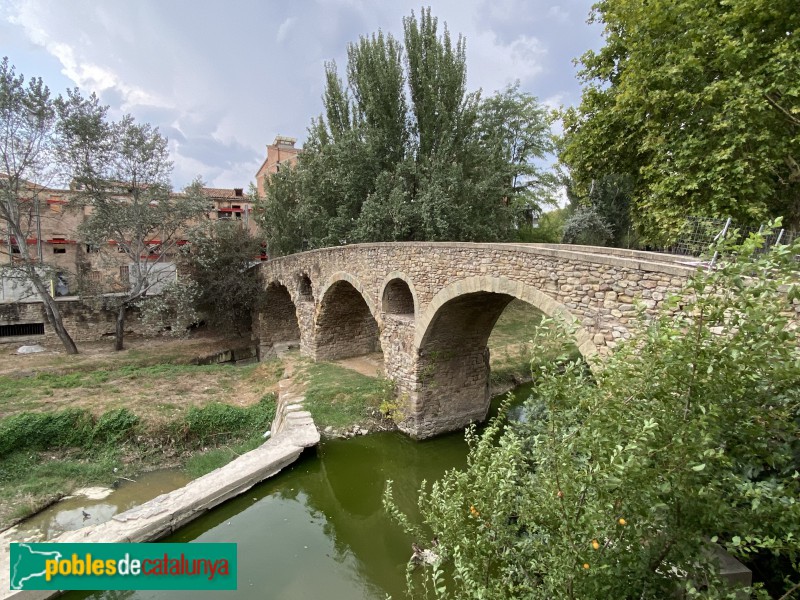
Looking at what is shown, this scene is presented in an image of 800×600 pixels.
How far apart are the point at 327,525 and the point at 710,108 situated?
10154mm

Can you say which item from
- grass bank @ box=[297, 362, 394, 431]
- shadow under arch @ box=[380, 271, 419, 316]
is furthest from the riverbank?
shadow under arch @ box=[380, 271, 419, 316]

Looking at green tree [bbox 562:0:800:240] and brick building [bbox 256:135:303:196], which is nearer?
green tree [bbox 562:0:800:240]

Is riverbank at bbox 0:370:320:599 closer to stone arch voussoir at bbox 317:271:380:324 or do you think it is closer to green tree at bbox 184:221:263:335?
stone arch voussoir at bbox 317:271:380:324

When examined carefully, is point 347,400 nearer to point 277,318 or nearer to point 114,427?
point 114,427

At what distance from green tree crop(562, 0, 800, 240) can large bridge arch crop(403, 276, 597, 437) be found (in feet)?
13.4

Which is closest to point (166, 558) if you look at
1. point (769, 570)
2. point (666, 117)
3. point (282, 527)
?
point (282, 527)

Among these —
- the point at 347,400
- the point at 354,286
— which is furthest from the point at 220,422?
the point at 354,286

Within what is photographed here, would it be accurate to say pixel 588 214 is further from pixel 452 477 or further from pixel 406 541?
pixel 452 477

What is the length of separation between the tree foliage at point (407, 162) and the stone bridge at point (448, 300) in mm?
2749

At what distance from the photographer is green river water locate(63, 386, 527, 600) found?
19.0ft

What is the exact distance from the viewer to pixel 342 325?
15.0 m

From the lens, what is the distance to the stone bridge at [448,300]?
18.8 feet

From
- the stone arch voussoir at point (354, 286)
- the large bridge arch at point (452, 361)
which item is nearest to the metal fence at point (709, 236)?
the large bridge arch at point (452, 361)

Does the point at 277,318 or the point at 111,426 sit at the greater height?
the point at 277,318
